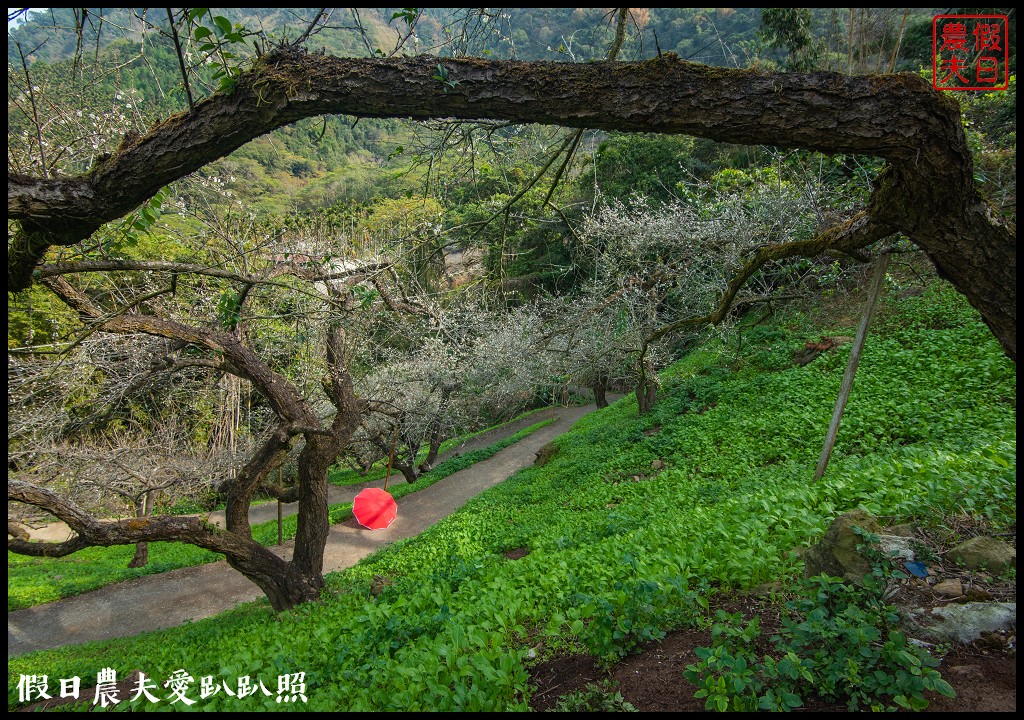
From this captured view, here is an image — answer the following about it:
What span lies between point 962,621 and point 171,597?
11.2m

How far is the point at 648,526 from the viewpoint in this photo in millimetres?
5395

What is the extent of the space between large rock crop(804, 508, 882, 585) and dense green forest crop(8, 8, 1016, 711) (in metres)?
0.20

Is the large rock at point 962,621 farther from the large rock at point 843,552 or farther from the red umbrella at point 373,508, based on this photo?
the red umbrella at point 373,508

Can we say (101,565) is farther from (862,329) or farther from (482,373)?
(862,329)

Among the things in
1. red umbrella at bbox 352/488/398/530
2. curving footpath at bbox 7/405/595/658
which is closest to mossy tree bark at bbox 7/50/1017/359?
red umbrella at bbox 352/488/398/530

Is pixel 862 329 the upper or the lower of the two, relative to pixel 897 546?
upper

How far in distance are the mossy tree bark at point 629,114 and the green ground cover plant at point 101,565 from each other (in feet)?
33.9

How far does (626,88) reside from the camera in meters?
2.23

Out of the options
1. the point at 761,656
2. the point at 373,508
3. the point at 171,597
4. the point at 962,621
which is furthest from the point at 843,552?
the point at 171,597

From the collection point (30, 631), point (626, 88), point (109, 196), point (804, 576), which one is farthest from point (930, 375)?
point (30, 631)

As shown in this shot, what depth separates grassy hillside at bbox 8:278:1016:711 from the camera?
9.98ft

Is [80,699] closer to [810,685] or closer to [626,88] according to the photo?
[810,685]

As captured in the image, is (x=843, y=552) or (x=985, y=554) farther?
(x=843, y=552)

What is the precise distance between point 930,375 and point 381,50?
8.15 m
